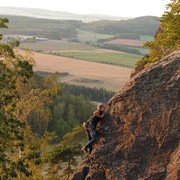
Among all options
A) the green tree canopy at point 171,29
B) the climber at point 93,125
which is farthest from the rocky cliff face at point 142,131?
the green tree canopy at point 171,29

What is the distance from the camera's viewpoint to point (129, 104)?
779 inches

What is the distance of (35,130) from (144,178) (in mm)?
88982

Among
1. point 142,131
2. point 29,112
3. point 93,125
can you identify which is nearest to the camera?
point 142,131

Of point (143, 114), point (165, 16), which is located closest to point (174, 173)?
point (143, 114)

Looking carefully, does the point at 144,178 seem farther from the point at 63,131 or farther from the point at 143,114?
the point at 63,131

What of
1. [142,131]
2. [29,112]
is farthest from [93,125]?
[29,112]

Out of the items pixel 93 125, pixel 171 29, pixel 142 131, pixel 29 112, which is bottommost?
pixel 29 112

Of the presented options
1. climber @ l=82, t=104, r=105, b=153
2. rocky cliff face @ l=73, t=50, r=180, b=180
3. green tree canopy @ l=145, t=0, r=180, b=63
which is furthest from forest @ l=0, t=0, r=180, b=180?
rocky cliff face @ l=73, t=50, r=180, b=180

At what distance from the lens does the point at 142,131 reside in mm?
18844

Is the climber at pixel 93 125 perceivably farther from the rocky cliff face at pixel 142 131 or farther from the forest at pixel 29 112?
the forest at pixel 29 112

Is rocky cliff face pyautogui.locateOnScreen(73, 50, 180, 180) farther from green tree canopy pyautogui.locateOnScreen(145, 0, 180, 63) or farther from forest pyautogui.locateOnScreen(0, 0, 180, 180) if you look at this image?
green tree canopy pyautogui.locateOnScreen(145, 0, 180, 63)

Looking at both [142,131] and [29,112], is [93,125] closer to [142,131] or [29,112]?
[142,131]

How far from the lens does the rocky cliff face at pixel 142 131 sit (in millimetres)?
17875

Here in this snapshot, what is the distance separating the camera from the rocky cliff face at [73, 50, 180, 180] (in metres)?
17.9
